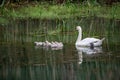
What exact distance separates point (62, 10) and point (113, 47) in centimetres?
1196

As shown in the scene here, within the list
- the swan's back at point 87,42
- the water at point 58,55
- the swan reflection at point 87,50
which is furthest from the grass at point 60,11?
the swan reflection at point 87,50

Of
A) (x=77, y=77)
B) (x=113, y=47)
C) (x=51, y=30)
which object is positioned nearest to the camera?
(x=77, y=77)

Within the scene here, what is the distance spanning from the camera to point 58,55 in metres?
17.8

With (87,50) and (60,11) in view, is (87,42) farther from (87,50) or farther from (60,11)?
(60,11)

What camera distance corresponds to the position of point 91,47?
19625 mm

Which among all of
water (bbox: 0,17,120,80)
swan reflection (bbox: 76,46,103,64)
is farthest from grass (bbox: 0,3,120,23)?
swan reflection (bbox: 76,46,103,64)

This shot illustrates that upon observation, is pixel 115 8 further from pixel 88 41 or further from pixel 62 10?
pixel 88 41

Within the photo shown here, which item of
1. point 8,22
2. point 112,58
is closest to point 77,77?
point 112,58

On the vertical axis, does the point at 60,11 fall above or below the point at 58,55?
below

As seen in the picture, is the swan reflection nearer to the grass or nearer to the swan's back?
the swan's back

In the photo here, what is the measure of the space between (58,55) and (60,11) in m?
12.8

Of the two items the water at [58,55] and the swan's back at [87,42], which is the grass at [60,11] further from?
the swan's back at [87,42]

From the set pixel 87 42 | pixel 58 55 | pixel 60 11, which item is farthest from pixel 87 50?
pixel 60 11

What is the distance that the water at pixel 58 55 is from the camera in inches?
595
